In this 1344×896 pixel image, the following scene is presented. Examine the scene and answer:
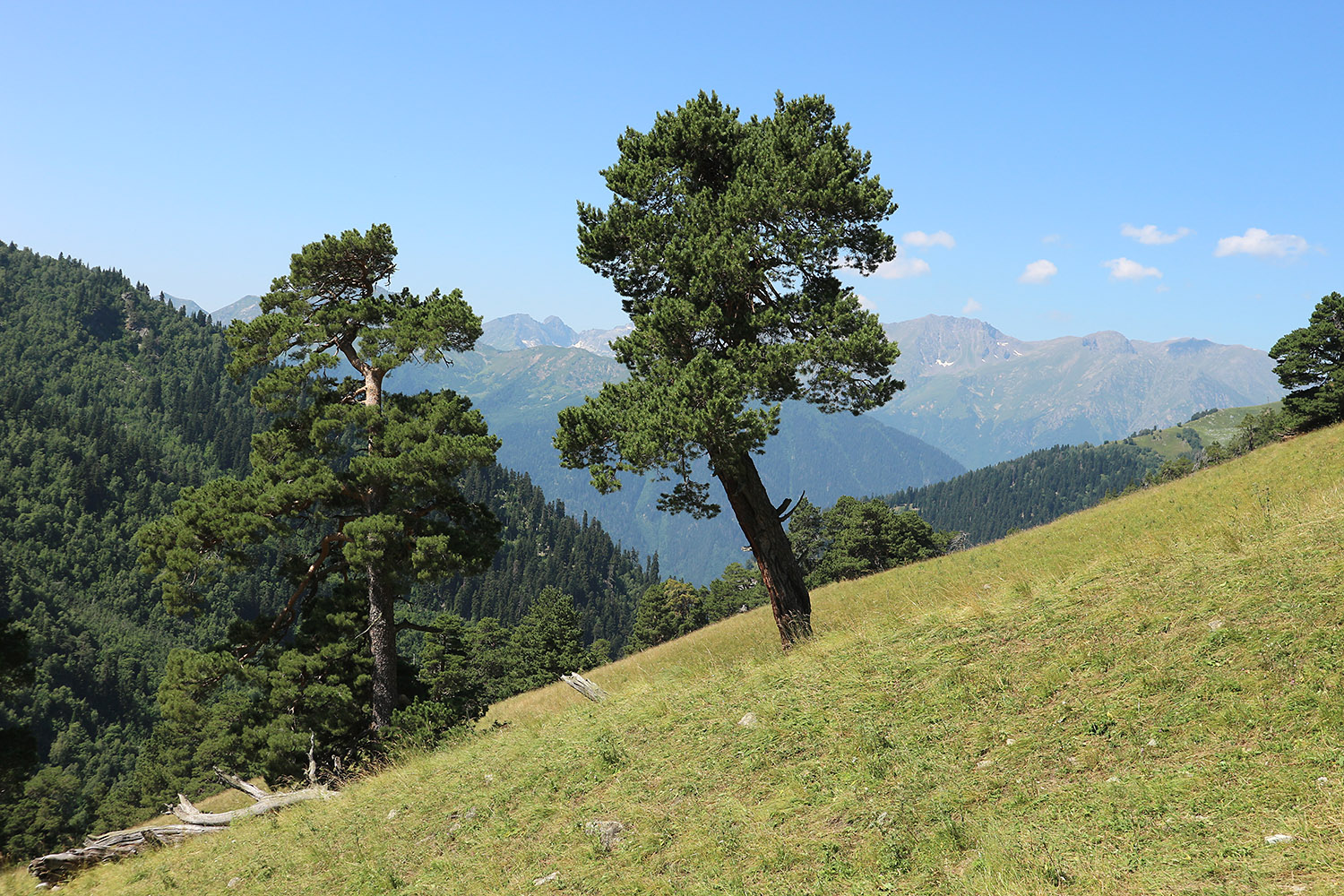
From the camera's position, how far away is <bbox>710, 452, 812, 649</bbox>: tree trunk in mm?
15585

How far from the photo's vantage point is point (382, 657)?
21828mm

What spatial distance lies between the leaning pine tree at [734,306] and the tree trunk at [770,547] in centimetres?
4

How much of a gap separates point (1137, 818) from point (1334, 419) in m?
46.7

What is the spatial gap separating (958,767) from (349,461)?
60.8 feet

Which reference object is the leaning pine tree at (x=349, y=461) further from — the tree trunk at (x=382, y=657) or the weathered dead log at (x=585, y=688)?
the weathered dead log at (x=585, y=688)

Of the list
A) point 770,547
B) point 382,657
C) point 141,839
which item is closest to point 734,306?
point 770,547

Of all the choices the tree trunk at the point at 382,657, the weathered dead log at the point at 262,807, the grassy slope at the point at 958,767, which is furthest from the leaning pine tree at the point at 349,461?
the grassy slope at the point at 958,767

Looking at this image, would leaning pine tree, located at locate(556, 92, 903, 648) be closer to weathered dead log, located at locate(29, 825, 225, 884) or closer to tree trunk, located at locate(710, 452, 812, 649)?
tree trunk, located at locate(710, 452, 812, 649)

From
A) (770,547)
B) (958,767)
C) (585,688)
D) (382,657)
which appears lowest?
(958,767)

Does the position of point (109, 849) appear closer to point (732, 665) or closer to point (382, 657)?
point (382, 657)

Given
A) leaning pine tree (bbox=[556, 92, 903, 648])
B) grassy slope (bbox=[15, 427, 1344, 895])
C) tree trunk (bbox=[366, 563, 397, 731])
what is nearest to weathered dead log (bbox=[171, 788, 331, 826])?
grassy slope (bbox=[15, 427, 1344, 895])

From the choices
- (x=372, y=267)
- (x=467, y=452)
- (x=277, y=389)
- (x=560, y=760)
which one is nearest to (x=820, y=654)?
(x=560, y=760)

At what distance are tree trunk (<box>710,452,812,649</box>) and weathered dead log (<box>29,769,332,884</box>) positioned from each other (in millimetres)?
10193

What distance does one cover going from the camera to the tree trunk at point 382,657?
854 inches
